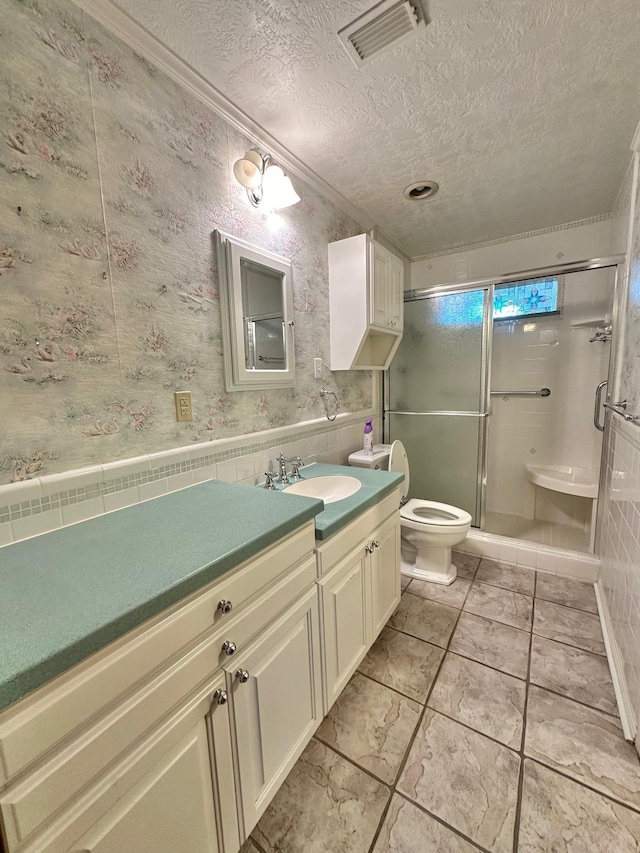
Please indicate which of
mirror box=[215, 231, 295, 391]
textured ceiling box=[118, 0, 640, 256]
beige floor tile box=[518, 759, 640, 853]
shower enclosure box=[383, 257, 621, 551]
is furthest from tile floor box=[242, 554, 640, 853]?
textured ceiling box=[118, 0, 640, 256]

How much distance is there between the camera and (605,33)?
111 cm

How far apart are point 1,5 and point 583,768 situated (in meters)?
2.73

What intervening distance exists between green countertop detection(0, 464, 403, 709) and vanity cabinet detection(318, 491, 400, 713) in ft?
0.43

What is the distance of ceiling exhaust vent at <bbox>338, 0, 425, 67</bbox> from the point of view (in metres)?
1.03

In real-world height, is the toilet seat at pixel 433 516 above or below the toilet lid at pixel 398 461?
below

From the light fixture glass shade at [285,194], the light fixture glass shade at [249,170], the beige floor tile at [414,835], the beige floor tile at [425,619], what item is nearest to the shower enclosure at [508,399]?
the beige floor tile at [425,619]

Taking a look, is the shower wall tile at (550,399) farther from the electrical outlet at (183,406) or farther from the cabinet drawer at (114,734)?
the cabinet drawer at (114,734)

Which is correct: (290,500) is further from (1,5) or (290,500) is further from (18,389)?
(1,5)

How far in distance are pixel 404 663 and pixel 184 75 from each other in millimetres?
2497

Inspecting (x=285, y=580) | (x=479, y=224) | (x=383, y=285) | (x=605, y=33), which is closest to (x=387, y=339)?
(x=383, y=285)

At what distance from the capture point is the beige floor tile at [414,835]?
96cm

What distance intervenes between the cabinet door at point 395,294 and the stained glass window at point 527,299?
79 cm

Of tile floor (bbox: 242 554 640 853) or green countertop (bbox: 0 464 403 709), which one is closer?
green countertop (bbox: 0 464 403 709)

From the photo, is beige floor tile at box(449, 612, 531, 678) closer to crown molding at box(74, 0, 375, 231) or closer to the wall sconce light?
the wall sconce light
